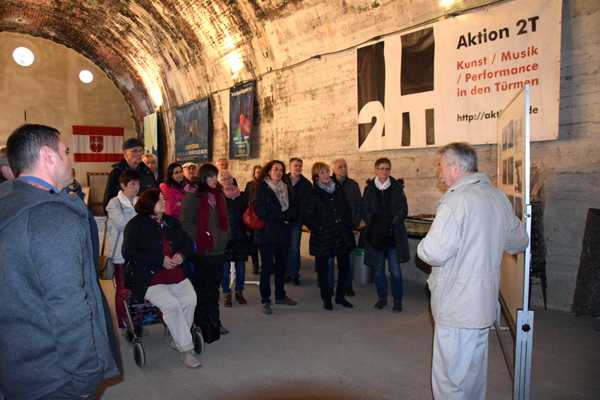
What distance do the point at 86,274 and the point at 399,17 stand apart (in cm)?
744

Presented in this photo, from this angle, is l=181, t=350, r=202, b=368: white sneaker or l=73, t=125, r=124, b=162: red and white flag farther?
l=73, t=125, r=124, b=162: red and white flag

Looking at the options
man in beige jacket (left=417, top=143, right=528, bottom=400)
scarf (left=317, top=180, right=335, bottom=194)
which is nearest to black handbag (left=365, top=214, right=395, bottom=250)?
scarf (left=317, top=180, right=335, bottom=194)

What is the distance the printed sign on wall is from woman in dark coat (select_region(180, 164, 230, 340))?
10.5 m

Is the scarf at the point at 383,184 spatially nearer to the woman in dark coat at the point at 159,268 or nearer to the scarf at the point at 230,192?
the scarf at the point at 230,192

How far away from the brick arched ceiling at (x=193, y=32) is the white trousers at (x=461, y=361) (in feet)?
19.2

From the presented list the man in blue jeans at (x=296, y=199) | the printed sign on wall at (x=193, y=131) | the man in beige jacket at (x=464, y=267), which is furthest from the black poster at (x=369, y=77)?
the printed sign on wall at (x=193, y=131)

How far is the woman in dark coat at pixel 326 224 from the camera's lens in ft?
20.2

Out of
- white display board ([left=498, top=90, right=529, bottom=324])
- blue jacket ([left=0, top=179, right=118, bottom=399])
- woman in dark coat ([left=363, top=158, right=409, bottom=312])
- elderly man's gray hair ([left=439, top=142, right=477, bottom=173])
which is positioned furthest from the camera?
woman in dark coat ([left=363, top=158, right=409, bottom=312])

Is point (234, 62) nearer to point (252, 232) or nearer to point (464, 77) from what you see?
point (252, 232)

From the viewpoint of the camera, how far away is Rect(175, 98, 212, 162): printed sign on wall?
50.7ft

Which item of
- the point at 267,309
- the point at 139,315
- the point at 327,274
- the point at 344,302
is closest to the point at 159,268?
the point at 139,315

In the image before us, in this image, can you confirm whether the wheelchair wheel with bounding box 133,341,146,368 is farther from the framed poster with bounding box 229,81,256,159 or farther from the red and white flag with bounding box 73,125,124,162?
the red and white flag with bounding box 73,125,124,162

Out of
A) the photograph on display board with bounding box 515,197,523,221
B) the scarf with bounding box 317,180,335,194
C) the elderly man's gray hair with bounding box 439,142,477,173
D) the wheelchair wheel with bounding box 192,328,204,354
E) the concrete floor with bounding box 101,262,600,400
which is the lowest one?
the concrete floor with bounding box 101,262,600,400

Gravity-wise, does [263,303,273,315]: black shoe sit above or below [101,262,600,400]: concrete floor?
above
